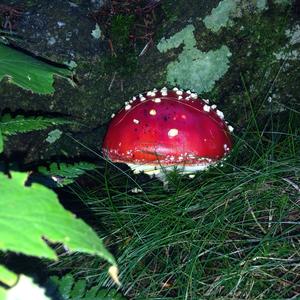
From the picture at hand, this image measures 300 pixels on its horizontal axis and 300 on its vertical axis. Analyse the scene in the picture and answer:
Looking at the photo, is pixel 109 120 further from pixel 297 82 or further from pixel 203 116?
pixel 297 82

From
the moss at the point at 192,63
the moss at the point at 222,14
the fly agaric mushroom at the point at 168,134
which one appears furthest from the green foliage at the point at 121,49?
the moss at the point at 222,14

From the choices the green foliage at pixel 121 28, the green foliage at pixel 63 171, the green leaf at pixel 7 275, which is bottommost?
the green foliage at pixel 63 171

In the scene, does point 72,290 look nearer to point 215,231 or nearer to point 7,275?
point 215,231

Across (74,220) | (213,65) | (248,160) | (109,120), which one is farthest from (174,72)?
(74,220)

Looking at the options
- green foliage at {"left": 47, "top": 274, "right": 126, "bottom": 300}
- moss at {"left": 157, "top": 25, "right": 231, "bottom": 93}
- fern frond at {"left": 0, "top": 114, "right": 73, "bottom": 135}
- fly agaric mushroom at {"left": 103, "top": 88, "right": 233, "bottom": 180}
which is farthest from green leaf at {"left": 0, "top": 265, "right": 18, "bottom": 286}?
moss at {"left": 157, "top": 25, "right": 231, "bottom": 93}

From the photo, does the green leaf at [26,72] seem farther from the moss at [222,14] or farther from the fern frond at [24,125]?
the moss at [222,14]

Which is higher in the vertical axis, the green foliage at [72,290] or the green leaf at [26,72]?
the green leaf at [26,72]
